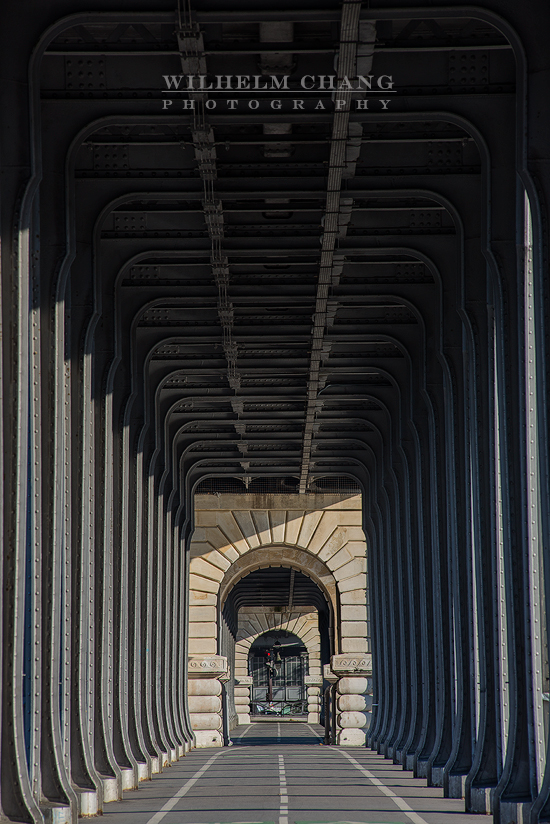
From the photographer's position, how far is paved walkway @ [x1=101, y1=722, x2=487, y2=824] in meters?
14.7

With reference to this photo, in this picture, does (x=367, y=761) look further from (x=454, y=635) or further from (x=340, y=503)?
(x=340, y=503)

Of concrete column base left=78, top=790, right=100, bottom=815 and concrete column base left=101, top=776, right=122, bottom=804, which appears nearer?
concrete column base left=78, top=790, right=100, bottom=815

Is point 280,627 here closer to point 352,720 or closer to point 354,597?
point 354,597

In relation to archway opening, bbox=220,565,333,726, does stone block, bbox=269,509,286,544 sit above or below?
above

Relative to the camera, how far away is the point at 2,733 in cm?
1187

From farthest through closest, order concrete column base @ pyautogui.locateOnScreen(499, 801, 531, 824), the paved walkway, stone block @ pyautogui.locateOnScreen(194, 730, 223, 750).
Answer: stone block @ pyautogui.locateOnScreen(194, 730, 223, 750)
the paved walkway
concrete column base @ pyautogui.locateOnScreen(499, 801, 531, 824)

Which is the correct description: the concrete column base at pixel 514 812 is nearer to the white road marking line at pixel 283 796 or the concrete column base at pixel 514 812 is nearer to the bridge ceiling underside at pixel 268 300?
the bridge ceiling underside at pixel 268 300

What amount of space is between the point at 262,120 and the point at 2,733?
905cm

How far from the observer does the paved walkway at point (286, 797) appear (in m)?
14.7

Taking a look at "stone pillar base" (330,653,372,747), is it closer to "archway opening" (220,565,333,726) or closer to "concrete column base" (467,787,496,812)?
"archway opening" (220,565,333,726)

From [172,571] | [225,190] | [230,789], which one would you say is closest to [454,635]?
[230,789]

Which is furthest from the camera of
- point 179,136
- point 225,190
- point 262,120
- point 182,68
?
point 225,190

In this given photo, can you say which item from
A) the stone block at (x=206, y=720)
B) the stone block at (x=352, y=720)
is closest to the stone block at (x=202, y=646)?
the stone block at (x=206, y=720)

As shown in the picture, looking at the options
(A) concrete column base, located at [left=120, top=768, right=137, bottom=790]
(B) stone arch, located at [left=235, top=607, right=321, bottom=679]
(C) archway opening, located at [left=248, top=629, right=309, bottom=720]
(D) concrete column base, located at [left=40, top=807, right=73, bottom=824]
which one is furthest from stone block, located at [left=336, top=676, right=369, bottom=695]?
(C) archway opening, located at [left=248, top=629, right=309, bottom=720]
